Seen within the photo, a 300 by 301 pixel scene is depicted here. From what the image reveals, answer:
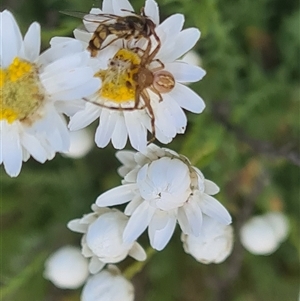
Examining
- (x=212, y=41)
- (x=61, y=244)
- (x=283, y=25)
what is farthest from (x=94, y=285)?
(x=283, y=25)

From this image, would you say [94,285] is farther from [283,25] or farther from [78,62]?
[283,25]

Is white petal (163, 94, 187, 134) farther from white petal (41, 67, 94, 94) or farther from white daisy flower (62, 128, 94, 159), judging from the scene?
white daisy flower (62, 128, 94, 159)

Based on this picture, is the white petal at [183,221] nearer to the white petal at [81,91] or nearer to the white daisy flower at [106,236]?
the white daisy flower at [106,236]

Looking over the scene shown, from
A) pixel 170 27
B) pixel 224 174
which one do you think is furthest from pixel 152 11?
pixel 224 174

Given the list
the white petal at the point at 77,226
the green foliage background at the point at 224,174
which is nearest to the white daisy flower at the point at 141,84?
the white petal at the point at 77,226

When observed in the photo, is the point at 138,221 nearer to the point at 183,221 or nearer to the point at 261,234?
the point at 183,221

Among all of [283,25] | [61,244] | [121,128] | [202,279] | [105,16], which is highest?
[105,16]
